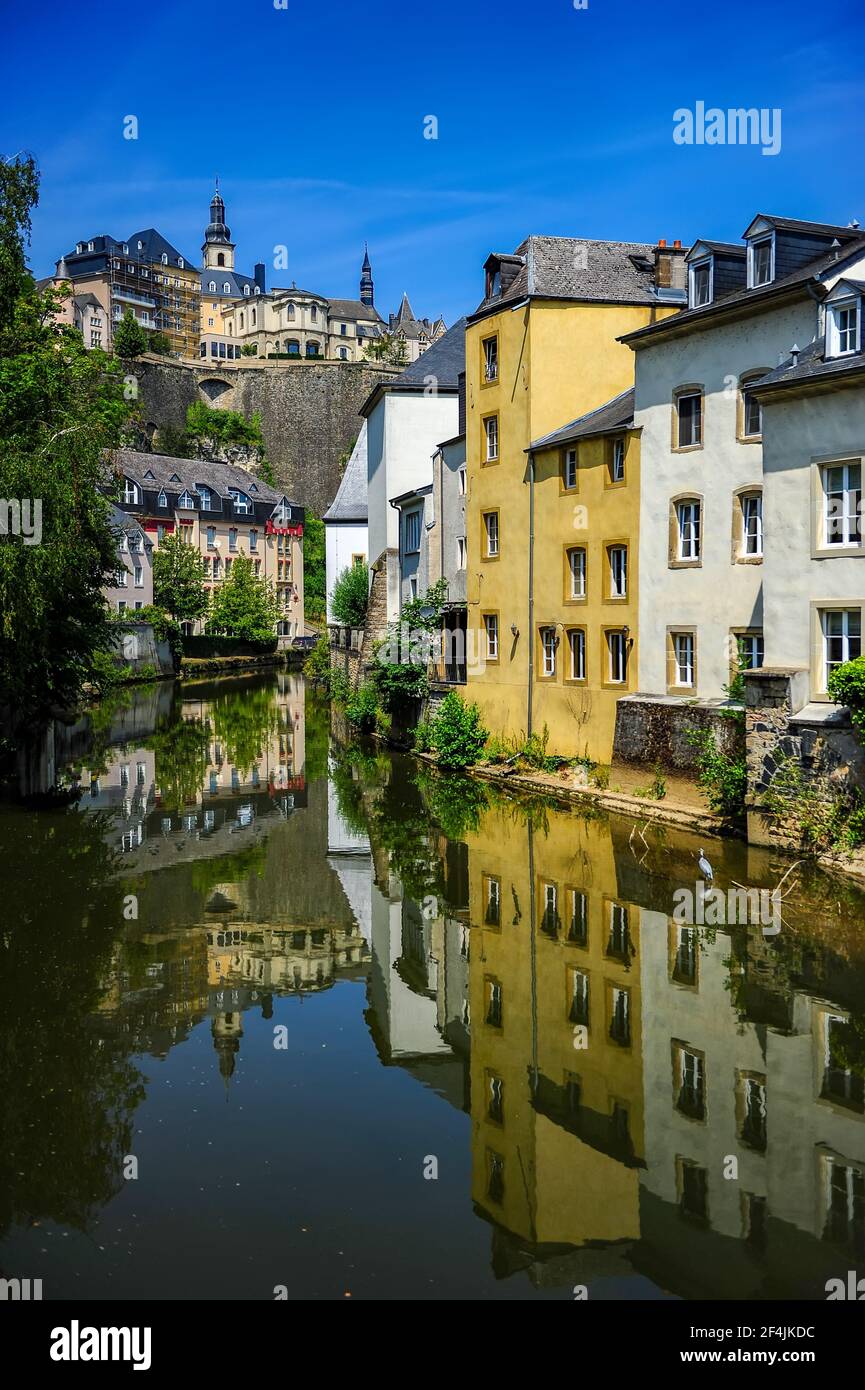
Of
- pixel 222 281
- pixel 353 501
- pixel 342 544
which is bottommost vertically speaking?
pixel 342 544

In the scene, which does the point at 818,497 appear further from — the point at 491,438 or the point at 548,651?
the point at 491,438

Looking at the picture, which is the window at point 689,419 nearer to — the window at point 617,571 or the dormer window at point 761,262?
the dormer window at point 761,262

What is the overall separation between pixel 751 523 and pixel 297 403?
96130mm

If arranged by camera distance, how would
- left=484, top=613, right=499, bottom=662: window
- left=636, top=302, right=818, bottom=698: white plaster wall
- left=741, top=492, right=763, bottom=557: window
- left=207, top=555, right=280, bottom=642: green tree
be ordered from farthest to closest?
left=207, top=555, right=280, bottom=642: green tree < left=484, top=613, right=499, bottom=662: window < left=741, top=492, right=763, bottom=557: window < left=636, top=302, right=818, bottom=698: white plaster wall

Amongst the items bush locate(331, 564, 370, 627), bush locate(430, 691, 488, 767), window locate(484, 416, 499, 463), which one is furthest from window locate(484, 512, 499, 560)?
bush locate(331, 564, 370, 627)

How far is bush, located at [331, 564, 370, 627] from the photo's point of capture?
55.6 m

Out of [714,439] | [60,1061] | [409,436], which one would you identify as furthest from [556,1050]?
[409,436]

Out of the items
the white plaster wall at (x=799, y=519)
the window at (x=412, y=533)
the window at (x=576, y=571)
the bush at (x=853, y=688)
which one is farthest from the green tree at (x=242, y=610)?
the bush at (x=853, y=688)

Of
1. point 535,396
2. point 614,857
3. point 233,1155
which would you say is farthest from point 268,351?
point 233,1155

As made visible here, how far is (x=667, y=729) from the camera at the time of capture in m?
23.0

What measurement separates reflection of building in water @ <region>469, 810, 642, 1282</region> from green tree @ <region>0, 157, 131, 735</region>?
39.2 feet

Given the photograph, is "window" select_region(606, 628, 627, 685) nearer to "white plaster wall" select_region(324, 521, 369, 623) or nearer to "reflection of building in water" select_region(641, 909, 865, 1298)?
"reflection of building in water" select_region(641, 909, 865, 1298)

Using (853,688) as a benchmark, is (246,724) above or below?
below

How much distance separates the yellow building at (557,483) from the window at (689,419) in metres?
1.36
